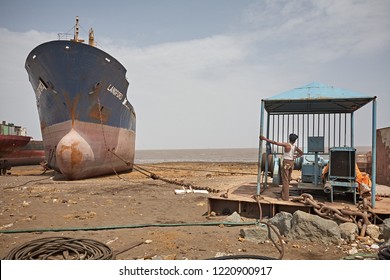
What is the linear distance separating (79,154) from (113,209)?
5991mm

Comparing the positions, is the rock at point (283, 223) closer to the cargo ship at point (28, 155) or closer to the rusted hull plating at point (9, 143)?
the rusted hull plating at point (9, 143)

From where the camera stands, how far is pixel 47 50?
12.8 metres

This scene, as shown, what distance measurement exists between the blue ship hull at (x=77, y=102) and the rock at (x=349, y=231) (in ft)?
35.4

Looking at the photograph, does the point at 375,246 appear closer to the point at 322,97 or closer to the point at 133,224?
the point at 322,97

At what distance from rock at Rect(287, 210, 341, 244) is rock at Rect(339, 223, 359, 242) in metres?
0.13

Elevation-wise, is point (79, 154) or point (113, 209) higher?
point (79, 154)

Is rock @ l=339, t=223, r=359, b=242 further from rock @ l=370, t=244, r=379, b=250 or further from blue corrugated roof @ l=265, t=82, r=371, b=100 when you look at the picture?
blue corrugated roof @ l=265, t=82, r=371, b=100

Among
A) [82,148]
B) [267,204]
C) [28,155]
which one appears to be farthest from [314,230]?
[28,155]

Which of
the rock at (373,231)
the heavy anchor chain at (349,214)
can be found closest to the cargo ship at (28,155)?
the heavy anchor chain at (349,214)

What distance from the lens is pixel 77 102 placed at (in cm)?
1295

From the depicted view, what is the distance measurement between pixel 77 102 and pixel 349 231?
461 inches
